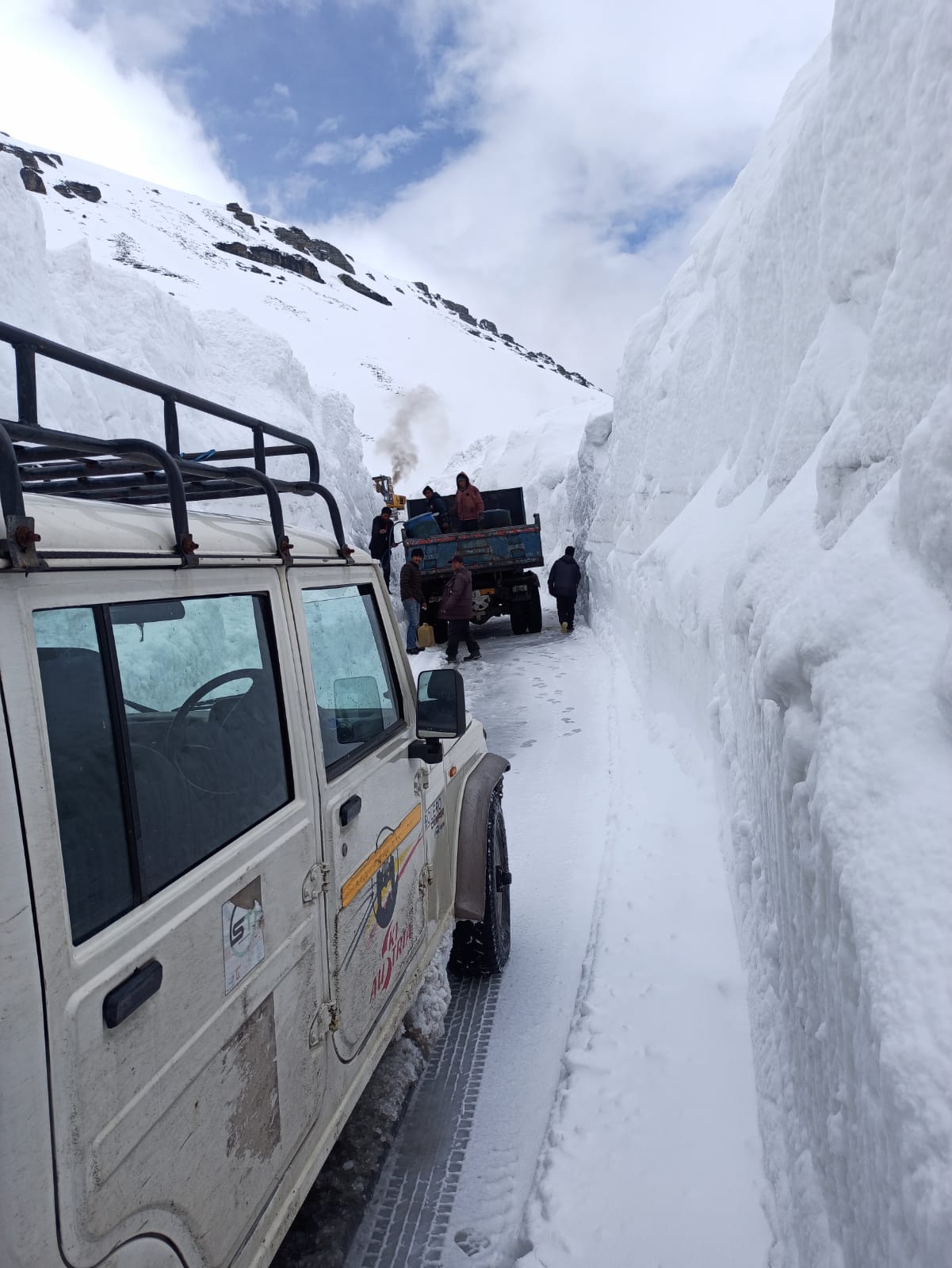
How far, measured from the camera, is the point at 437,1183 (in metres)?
2.71

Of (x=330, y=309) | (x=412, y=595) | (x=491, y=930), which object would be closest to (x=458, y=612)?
(x=412, y=595)

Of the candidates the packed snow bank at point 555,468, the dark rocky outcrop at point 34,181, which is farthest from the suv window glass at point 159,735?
the dark rocky outcrop at point 34,181

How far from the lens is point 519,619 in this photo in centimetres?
1442

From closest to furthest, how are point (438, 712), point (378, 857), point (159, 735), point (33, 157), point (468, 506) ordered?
point (159, 735) → point (378, 857) → point (438, 712) → point (468, 506) → point (33, 157)

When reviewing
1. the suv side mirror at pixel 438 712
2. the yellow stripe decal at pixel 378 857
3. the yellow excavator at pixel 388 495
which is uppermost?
the yellow excavator at pixel 388 495

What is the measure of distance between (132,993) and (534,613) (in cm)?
1319

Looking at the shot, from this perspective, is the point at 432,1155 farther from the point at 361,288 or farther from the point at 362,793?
the point at 361,288

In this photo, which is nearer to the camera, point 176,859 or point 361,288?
point 176,859

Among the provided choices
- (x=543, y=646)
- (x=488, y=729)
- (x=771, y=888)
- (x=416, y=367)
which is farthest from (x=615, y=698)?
(x=416, y=367)

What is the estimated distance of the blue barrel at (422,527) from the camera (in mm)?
14867

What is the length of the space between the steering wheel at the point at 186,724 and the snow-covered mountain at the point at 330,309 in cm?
5764

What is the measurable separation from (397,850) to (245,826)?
949 mm

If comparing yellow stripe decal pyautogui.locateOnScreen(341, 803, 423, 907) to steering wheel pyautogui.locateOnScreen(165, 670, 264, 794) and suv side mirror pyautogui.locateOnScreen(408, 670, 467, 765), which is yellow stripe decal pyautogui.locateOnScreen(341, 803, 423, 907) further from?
steering wheel pyautogui.locateOnScreen(165, 670, 264, 794)

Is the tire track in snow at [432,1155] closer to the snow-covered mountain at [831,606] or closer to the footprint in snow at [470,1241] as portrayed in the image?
the footprint in snow at [470,1241]
